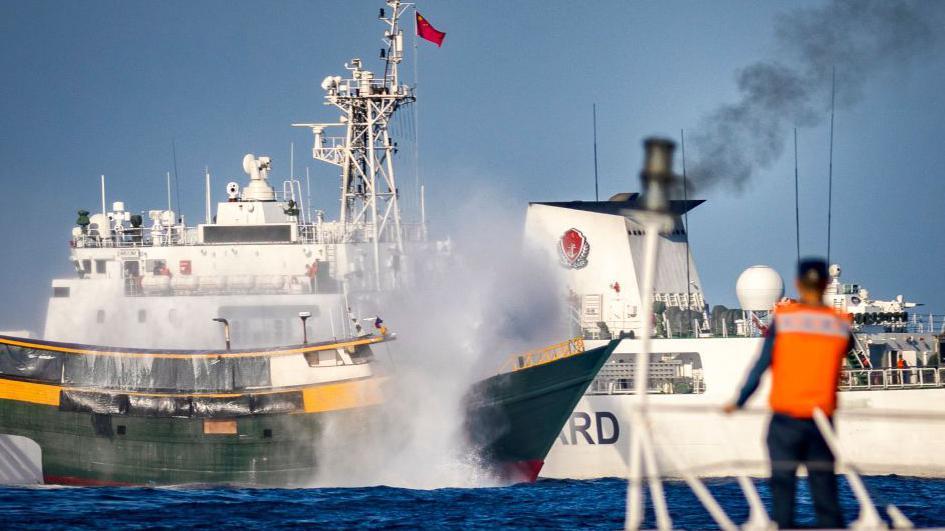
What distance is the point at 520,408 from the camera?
29.0 meters

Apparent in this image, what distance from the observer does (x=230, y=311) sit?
1294 inches

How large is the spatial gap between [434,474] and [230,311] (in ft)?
26.0

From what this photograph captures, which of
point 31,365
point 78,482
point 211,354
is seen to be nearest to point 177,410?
point 211,354

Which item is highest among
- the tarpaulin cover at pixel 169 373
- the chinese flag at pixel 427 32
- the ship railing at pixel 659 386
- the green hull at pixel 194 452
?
the chinese flag at pixel 427 32

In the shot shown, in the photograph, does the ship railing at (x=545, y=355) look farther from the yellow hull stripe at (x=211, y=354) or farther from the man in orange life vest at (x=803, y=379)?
the man in orange life vest at (x=803, y=379)

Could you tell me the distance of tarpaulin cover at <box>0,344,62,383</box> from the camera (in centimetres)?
2805

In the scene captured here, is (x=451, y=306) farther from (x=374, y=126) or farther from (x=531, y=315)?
(x=374, y=126)

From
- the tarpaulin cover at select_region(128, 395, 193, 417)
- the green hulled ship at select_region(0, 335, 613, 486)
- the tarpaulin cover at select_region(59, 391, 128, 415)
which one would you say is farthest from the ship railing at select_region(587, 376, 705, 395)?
the tarpaulin cover at select_region(59, 391, 128, 415)

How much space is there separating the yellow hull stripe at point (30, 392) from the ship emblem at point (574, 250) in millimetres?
14359

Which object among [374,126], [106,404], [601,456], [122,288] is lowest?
[601,456]

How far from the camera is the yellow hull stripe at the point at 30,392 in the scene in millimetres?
28047

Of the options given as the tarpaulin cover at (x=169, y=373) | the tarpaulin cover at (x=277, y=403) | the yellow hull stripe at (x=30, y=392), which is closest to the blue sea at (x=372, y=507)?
the tarpaulin cover at (x=277, y=403)

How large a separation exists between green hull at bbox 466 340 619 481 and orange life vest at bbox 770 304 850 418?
20740 mm

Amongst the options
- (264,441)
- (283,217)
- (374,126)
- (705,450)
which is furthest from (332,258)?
(705,450)
